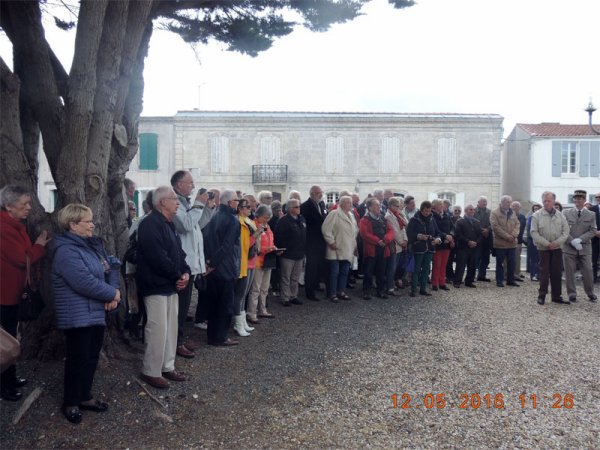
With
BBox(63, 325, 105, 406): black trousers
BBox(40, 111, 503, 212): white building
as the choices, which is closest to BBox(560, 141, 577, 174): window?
BBox(40, 111, 503, 212): white building

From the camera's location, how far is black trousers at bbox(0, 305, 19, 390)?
160 inches

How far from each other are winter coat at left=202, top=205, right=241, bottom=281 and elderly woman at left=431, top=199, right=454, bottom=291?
531 cm

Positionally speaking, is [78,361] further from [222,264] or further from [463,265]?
[463,265]

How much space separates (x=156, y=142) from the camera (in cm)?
2797

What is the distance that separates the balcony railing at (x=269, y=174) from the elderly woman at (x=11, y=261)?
79.3 feet

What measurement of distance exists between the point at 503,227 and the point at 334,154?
18.6 meters

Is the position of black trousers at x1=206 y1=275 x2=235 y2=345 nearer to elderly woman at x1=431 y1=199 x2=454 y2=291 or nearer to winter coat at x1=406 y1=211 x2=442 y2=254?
winter coat at x1=406 y1=211 x2=442 y2=254

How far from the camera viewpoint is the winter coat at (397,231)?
9.07 m

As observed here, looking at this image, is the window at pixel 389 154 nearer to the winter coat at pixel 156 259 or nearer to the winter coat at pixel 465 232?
the winter coat at pixel 465 232

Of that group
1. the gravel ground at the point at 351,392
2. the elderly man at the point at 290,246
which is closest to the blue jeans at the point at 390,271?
the elderly man at the point at 290,246

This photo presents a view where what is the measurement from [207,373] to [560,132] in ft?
98.2

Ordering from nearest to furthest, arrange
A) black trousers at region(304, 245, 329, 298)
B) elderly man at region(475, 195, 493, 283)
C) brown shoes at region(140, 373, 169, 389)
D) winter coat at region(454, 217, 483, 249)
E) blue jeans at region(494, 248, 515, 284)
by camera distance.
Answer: brown shoes at region(140, 373, 169, 389) < black trousers at region(304, 245, 329, 298) < winter coat at region(454, 217, 483, 249) < blue jeans at region(494, 248, 515, 284) < elderly man at region(475, 195, 493, 283)

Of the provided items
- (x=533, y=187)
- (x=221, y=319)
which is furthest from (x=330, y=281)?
(x=533, y=187)
